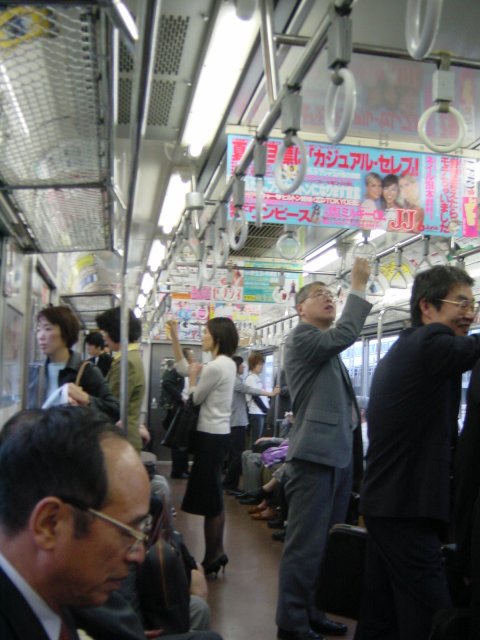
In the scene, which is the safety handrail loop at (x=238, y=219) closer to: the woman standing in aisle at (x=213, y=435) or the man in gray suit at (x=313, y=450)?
the woman standing in aisle at (x=213, y=435)

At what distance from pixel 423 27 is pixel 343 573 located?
6.94 feet

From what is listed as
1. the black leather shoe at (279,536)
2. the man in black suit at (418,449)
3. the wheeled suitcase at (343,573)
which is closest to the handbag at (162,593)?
the man in black suit at (418,449)

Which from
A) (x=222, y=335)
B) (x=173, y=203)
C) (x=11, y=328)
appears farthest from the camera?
(x=173, y=203)

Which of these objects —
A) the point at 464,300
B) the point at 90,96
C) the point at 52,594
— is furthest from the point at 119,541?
the point at 464,300

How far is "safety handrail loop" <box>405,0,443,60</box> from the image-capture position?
5.17 ft

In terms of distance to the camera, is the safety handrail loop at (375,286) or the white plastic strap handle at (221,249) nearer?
the white plastic strap handle at (221,249)

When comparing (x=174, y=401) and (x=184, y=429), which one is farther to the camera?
(x=174, y=401)

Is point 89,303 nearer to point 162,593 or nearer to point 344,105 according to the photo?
point 162,593

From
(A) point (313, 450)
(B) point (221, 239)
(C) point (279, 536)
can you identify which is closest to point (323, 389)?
(A) point (313, 450)

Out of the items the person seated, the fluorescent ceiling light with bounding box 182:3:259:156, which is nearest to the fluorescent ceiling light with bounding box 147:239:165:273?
the fluorescent ceiling light with bounding box 182:3:259:156

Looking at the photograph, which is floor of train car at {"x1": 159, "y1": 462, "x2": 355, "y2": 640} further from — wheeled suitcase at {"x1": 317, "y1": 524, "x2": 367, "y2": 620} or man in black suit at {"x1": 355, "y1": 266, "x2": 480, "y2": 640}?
man in black suit at {"x1": 355, "y1": 266, "x2": 480, "y2": 640}

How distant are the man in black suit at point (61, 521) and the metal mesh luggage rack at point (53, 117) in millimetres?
983

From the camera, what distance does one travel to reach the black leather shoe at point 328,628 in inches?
132

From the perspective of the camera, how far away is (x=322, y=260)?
9.09 m
